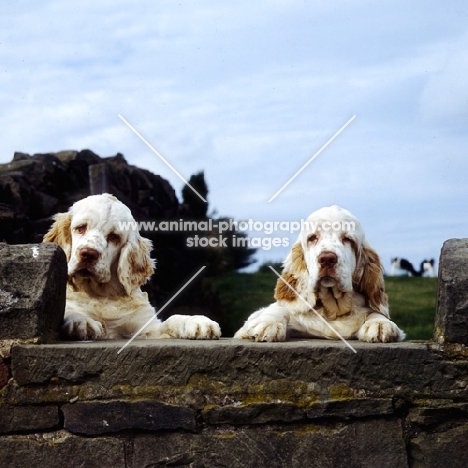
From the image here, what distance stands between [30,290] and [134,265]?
1.33 metres

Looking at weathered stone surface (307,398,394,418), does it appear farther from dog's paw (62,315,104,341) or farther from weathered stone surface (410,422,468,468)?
dog's paw (62,315,104,341)

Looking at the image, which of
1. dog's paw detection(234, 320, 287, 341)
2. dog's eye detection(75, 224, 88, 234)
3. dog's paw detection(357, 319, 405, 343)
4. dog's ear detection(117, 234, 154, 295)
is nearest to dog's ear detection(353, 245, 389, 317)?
dog's paw detection(357, 319, 405, 343)

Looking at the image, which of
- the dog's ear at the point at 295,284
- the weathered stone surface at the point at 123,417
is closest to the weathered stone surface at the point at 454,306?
the dog's ear at the point at 295,284

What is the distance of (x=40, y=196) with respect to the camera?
14508 mm

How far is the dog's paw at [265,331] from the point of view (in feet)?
15.0

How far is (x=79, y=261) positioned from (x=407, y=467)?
2389 mm

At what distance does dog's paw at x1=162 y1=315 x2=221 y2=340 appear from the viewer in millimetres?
4695

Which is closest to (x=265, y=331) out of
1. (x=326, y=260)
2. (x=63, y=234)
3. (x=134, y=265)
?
(x=326, y=260)

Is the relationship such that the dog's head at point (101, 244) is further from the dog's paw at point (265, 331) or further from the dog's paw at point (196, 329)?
the dog's paw at point (265, 331)

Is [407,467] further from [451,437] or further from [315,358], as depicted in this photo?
[315,358]

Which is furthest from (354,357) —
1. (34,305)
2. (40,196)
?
(40,196)

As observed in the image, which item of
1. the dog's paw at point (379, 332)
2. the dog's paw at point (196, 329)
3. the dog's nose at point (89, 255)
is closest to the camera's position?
the dog's paw at point (379, 332)

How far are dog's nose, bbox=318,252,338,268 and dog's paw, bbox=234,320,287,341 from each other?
476 mm

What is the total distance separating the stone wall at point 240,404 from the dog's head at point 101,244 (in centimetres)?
113
